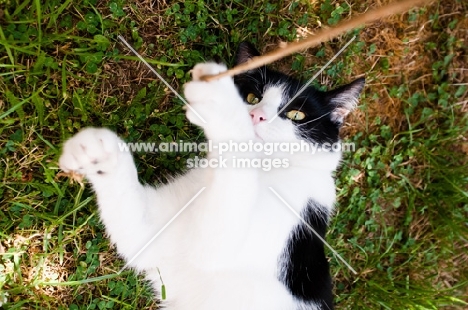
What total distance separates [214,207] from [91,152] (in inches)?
17.2

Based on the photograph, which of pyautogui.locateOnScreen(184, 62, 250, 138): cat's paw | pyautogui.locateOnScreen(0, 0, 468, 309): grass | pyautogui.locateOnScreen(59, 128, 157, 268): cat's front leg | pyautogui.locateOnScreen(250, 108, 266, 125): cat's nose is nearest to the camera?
pyautogui.locateOnScreen(184, 62, 250, 138): cat's paw

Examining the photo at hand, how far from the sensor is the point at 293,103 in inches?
72.9

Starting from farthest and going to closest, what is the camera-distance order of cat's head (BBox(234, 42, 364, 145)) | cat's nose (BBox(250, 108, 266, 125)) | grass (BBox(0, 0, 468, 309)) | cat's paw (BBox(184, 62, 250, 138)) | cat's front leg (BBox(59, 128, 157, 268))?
grass (BBox(0, 0, 468, 309)) < cat's head (BBox(234, 42, 364, 145)) < cat's nose (BBox(250, 108, 266, 125)) < cat's front leg (BBox(59, 128, 157, 268)) < cat's paw (BBox(184, 62, 250, 138))

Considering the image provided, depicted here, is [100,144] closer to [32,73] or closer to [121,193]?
[121,193]

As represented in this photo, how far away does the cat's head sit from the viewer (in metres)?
1.78

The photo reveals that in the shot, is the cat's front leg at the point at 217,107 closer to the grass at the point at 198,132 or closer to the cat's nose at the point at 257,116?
the cat's nose at the point at 257,116

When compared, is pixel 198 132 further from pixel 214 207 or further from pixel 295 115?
pixel 214 207

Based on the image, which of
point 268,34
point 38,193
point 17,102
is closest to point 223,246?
point 38,193

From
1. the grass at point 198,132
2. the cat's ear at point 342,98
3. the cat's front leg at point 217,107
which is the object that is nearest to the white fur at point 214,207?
the cat's front leg at point 217,107

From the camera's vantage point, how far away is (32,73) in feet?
6.02

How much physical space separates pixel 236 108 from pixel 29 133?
3.42ft

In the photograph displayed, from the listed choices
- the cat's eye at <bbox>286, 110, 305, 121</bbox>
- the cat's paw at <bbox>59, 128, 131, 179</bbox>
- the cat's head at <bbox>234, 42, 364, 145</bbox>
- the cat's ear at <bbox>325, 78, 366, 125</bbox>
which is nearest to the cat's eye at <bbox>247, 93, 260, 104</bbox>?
the cat's head at <bbox>234, 42, 364, 145</bbox>

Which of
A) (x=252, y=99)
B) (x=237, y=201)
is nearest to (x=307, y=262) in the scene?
(x=237, y=201)

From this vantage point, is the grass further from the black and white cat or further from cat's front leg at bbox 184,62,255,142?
cat's front leg at bbox 184,62,255,142
